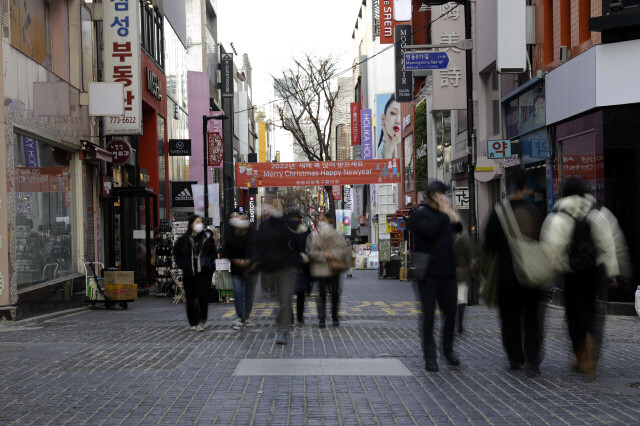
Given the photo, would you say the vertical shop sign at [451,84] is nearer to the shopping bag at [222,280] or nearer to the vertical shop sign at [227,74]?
the shopping bag at [222,280]

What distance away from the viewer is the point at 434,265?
9.16 m

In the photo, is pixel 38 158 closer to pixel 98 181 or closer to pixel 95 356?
pixel 98 181

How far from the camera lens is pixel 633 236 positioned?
17.1m

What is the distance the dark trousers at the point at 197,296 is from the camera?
14.3 metres

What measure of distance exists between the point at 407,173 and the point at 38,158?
33385 millimetres

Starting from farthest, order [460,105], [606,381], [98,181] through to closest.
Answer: [460,105] → [98,181] → [606,381]

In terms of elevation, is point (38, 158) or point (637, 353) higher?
point (38, 158)

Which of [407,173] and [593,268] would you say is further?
[407,173]

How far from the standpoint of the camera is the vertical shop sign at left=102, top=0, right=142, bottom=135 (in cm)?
2488

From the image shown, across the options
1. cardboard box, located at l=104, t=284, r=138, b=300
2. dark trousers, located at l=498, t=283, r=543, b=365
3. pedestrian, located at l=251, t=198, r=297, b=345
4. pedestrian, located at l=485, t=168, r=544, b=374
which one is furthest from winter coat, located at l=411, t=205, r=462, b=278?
cardboard box, located at l=104, t=284, r=138, b=300

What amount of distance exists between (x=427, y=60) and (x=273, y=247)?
34.7 ft

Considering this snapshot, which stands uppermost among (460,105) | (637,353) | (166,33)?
(166,33)

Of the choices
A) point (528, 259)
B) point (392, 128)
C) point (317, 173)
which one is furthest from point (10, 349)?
point (392, 128)

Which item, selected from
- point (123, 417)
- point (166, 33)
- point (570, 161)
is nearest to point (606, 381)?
point (123, 417)
